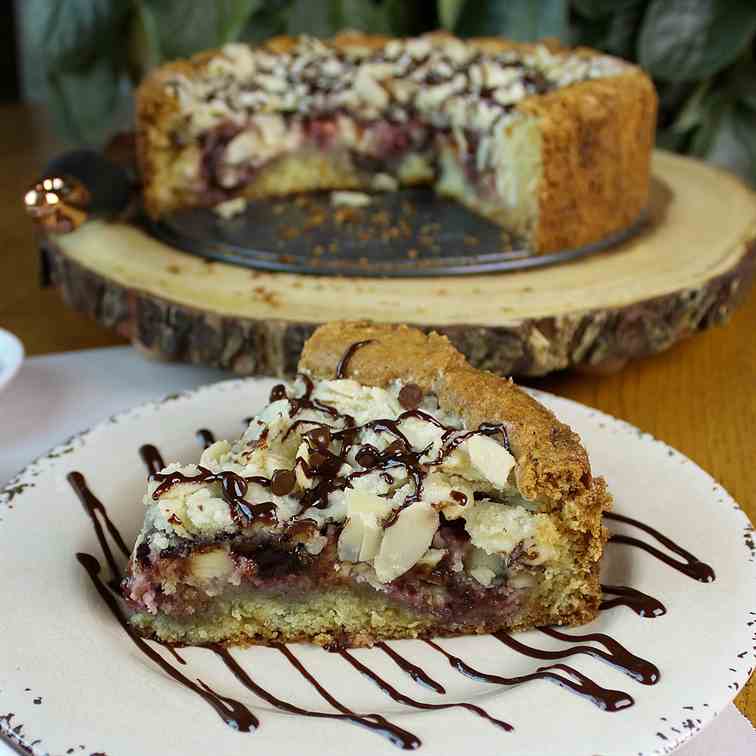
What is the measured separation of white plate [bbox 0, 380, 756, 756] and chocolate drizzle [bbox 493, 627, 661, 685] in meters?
0.01

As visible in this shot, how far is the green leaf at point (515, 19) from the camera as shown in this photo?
3.49 metres

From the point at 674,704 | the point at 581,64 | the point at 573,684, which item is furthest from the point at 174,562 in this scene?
the point at 581,64

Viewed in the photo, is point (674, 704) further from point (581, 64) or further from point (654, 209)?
point (581, 64)

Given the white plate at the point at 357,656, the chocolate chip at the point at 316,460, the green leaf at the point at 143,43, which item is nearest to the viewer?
the white plate at the point at 357,656

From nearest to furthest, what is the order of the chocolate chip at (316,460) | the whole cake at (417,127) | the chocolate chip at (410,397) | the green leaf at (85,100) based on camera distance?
1. the chocolate chip at (316,460)
2. the chocolate chip at (410,397)
3. the whole cake at (417,127)
4. the green leaf at (85,100)

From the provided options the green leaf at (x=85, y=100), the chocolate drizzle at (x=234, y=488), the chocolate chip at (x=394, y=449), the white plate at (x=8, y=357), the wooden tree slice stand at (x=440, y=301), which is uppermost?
the chocolate chip at (x=394, y=449)

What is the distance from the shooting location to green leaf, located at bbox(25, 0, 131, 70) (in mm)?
3590

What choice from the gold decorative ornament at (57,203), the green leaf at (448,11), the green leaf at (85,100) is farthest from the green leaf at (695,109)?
the gold decorative ornament at (57,203)

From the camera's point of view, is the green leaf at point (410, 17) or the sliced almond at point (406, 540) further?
the green leaf at point (410, 17)

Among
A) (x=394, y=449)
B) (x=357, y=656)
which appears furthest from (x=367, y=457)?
(x=357, y=656)

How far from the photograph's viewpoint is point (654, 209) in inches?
103

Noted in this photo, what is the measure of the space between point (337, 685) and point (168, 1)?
2807 millimetres

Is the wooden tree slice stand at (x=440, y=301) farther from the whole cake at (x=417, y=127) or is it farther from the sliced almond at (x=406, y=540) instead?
the sliced almond at (x=406, y=540)

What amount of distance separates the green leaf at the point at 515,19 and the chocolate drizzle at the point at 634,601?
8.17ft
